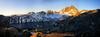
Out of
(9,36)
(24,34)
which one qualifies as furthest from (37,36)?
(9,36)

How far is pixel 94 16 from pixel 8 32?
100 ft

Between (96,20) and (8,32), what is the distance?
90.9 feet

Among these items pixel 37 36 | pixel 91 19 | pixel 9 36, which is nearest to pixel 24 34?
pixel 37 36

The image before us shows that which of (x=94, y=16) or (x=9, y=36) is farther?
(x=94, y=16)

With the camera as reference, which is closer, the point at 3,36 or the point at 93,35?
the point at 3,36

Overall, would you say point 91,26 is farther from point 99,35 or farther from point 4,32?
point 4,32

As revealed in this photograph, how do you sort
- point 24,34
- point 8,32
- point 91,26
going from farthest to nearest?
point 91,26 < point 24,34 < point 8,32

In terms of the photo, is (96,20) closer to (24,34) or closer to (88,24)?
(88,24)

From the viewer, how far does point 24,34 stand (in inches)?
1252

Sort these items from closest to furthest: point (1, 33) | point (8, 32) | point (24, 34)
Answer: point (1, 33), point (8, 32), point (24, 34)

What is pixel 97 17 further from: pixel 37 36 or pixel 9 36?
pixel 9 36

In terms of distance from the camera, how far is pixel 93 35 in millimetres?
35531

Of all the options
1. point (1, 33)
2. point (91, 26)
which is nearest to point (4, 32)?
point (1, 33)

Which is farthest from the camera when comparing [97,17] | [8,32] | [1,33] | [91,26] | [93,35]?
[97,17]
